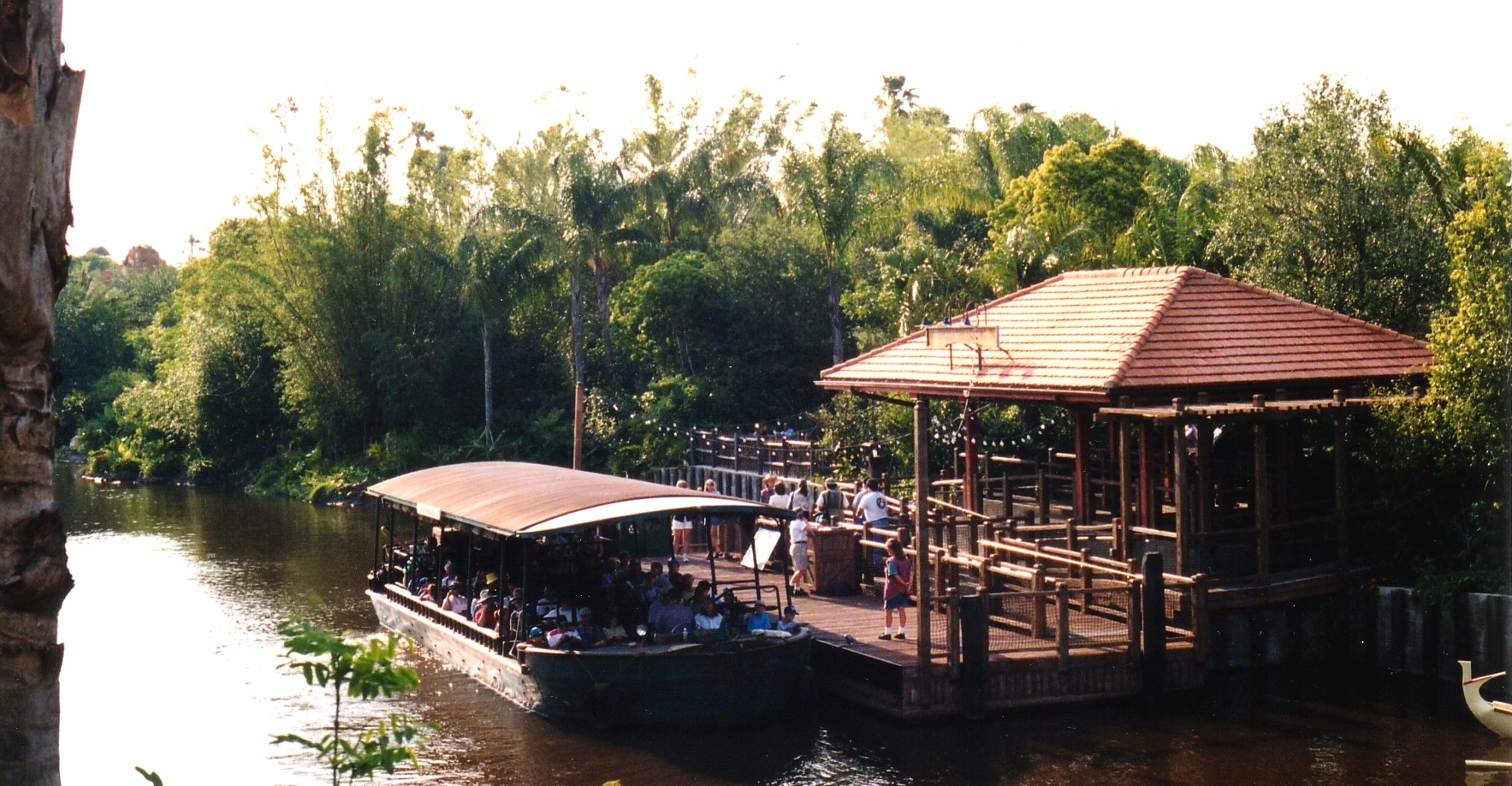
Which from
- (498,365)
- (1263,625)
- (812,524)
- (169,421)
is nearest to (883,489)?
(812,524)

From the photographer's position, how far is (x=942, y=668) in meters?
16.3

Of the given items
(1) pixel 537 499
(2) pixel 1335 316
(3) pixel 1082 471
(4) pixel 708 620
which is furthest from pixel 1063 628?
(2) pixel 1335 316

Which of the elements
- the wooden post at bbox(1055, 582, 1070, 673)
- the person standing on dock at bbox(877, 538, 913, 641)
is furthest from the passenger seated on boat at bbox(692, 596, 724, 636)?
the wooden post at bbox(1055, 582, 1070, 673)

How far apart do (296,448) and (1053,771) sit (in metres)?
42.0

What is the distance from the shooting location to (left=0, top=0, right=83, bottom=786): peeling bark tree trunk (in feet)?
12.7

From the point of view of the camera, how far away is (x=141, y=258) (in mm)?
128625

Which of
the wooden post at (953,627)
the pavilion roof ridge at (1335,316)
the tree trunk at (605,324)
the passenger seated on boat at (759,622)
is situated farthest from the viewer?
the tree trunk at (605,324)

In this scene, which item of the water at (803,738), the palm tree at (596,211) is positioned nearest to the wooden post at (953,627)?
the water at (803,738)

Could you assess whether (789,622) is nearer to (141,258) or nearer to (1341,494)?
(1341,494)

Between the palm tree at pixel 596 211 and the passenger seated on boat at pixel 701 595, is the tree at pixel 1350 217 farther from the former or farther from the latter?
the palm tree at pixel 596 211

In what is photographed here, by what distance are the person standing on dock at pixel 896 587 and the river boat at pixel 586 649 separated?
144cm

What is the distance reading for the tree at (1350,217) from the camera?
23594 millimetres

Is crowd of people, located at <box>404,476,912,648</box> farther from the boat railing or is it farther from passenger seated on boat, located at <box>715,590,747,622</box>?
the boat railing

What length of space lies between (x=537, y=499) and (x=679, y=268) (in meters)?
25.8
